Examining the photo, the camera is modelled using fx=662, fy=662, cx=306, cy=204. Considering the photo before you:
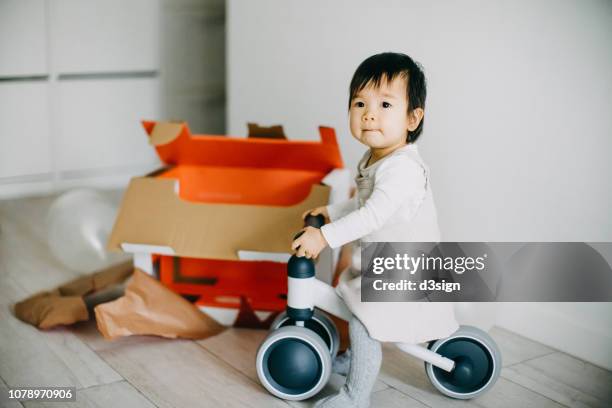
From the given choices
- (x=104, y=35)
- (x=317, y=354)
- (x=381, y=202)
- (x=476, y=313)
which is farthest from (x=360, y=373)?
(x=104, y=35)

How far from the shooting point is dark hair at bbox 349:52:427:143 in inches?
42.1

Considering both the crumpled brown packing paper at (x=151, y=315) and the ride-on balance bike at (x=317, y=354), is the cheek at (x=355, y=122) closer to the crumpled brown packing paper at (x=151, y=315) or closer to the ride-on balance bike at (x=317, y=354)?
the ride-on balance bike at (x=317, y=354)

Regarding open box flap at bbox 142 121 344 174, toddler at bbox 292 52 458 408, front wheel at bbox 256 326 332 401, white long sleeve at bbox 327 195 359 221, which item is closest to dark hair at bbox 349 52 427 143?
toddler at bbox 292 52 458 408

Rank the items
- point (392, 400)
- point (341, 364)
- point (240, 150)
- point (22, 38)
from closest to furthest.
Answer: point (392, 400), point (341, 364), point (240, 150), point (22, 38)

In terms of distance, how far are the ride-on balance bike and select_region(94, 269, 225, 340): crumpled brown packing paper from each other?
28 cm

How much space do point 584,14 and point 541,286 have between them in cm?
54

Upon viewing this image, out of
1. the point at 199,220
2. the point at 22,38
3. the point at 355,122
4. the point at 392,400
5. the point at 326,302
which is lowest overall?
the point at 392,400

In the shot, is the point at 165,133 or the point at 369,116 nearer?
the point at 369,116

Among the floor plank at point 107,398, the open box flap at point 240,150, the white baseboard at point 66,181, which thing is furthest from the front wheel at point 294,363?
the white baseboard at point 66,181

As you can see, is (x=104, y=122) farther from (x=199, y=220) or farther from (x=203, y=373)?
(x=203, y=373)

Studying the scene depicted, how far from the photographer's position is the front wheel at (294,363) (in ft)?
3.66

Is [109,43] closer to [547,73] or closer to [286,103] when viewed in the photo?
[286,103]

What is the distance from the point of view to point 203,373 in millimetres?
1223

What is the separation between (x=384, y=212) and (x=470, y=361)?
12.6 inches
